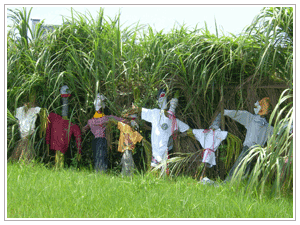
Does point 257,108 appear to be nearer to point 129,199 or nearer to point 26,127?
point 129,199

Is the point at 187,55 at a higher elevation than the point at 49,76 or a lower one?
higher

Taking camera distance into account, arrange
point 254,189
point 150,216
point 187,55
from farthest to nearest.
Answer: point 187,55 < point 254,189 < point 150,216

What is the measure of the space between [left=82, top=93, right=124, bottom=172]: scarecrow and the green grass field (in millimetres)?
380

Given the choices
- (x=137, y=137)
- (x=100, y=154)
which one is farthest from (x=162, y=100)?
(x=100, y=154)

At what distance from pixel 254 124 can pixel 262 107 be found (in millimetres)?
208

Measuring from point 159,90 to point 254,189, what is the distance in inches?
56.0

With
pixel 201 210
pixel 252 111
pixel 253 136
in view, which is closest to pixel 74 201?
pixel 201 210

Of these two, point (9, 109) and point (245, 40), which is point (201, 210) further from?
point (9, 109)

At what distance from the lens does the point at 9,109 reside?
3.87 metres

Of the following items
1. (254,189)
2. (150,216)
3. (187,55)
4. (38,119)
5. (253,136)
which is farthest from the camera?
(38,119)

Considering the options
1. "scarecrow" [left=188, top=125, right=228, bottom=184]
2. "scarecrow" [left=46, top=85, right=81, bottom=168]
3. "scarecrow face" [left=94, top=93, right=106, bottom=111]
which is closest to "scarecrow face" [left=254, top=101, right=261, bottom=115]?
"scarecrow" [left=188, top=125, right=228, bottom=184]

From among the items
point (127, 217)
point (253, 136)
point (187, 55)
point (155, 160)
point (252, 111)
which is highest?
point (187, 55)

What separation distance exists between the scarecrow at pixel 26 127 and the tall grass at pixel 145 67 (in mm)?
92

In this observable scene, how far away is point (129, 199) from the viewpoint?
2531 mm
